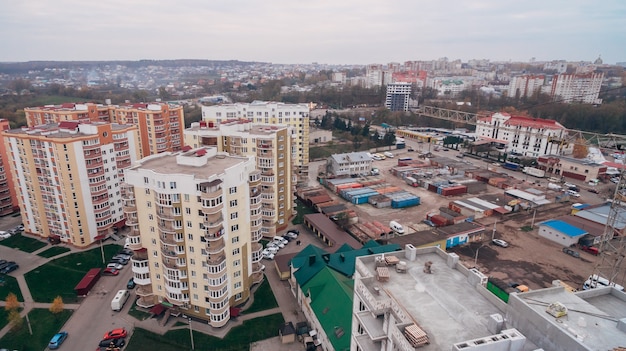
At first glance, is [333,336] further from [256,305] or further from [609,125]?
[609,125]

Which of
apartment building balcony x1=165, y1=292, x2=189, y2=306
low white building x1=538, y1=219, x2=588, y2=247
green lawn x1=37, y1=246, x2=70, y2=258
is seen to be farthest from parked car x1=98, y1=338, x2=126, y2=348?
low white building x1=538, y1=219, x2=588, y2=247

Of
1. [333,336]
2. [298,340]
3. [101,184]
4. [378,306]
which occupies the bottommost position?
[298,340]

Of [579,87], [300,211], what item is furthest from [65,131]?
[579,87]

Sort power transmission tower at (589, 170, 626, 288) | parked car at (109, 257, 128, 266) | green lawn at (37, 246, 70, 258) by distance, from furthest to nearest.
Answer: green lawn at (37, 246, 70, 258) < parked car at (109, 257, 128, 266) < power transmission tower at (589, 170, 626, 288)

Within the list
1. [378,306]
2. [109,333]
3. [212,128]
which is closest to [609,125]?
[212,128]

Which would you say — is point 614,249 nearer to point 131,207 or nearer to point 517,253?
point 517,253

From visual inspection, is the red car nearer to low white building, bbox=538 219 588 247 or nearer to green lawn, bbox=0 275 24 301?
green lawn, bbox=0 275 24 301
